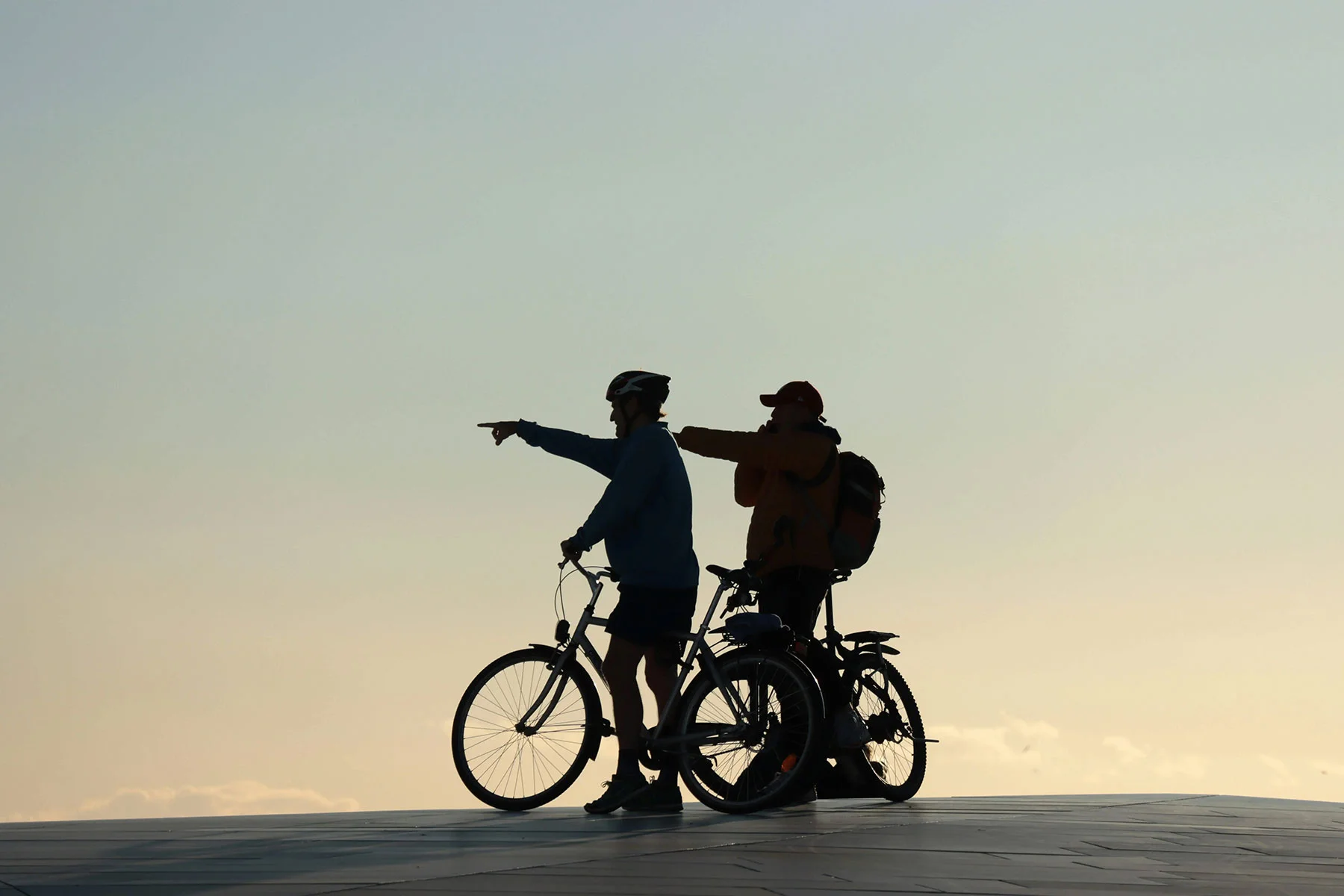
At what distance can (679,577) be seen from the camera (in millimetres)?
8617

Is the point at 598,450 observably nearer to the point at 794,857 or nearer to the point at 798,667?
the point at 798,667

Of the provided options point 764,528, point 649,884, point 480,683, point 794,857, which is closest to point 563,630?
point 480,683

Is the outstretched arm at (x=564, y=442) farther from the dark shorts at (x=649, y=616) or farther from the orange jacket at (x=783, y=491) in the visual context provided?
the dark shorts at (x=649, y=616)

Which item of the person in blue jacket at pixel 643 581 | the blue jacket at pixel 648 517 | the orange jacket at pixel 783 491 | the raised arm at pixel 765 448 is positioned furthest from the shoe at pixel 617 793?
the raised arm at pixel 765 448

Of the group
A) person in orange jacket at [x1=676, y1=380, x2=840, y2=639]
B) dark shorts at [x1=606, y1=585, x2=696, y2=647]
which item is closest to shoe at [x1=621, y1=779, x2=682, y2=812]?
dark shorts at [x1=606, y1=585, x2=696, y2=647]

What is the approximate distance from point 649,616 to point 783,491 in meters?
1.22

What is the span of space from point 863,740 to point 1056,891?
4152 mm

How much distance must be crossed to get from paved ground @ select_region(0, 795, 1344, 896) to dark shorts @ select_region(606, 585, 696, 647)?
94 centimetres

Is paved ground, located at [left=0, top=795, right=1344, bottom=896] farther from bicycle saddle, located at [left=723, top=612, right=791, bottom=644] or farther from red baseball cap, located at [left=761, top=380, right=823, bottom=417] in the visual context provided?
red baseball cap, located at [left=761, top=380, right=823, bottom=417]

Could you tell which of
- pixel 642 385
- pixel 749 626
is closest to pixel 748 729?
pixel 749 626

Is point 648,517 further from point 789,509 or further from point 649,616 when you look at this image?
point 789,509

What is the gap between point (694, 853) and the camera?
5969 mm

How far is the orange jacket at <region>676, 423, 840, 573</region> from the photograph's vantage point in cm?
918

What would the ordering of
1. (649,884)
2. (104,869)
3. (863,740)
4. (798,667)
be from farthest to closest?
1. (863,740)
2. (798,667)
3. (104,869)
4. (649,884)
